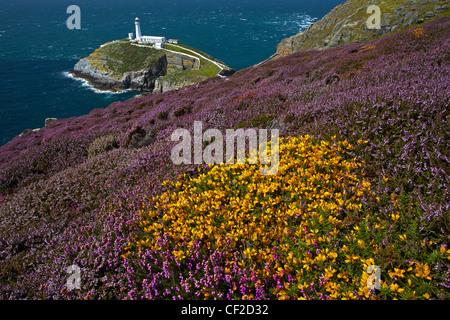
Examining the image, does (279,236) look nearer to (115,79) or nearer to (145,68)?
(115,79)

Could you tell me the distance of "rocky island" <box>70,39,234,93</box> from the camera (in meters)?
83.6

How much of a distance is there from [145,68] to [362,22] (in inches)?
2889

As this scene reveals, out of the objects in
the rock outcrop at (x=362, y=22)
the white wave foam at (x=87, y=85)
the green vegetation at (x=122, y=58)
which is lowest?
the white wave foam at (x=87, y=85)

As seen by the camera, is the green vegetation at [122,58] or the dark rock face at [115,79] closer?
the dark rock face at [115,79]

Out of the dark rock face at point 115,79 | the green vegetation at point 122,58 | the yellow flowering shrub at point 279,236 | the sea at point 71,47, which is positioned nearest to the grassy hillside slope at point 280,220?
the yellow flowering shrub at point 279,236

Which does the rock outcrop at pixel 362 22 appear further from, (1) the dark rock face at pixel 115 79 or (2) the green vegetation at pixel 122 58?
(2) the green vegetation at pixel 122 58

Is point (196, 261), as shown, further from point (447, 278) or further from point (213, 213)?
point (447, 278)

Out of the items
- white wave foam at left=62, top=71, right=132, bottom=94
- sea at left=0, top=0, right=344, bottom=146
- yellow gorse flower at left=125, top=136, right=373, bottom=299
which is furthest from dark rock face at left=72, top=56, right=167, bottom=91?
yellow gorse flower at left=125, top=136, right=373, bottom=299

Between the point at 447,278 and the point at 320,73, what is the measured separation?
13.5 m

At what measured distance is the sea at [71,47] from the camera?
6900 centimetres

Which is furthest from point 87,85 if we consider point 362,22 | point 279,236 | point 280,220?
point 279,236

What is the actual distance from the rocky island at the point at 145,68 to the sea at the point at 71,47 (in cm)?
631

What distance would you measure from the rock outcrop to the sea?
81.9 feet

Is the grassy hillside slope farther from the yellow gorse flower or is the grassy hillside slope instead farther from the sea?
the sea
